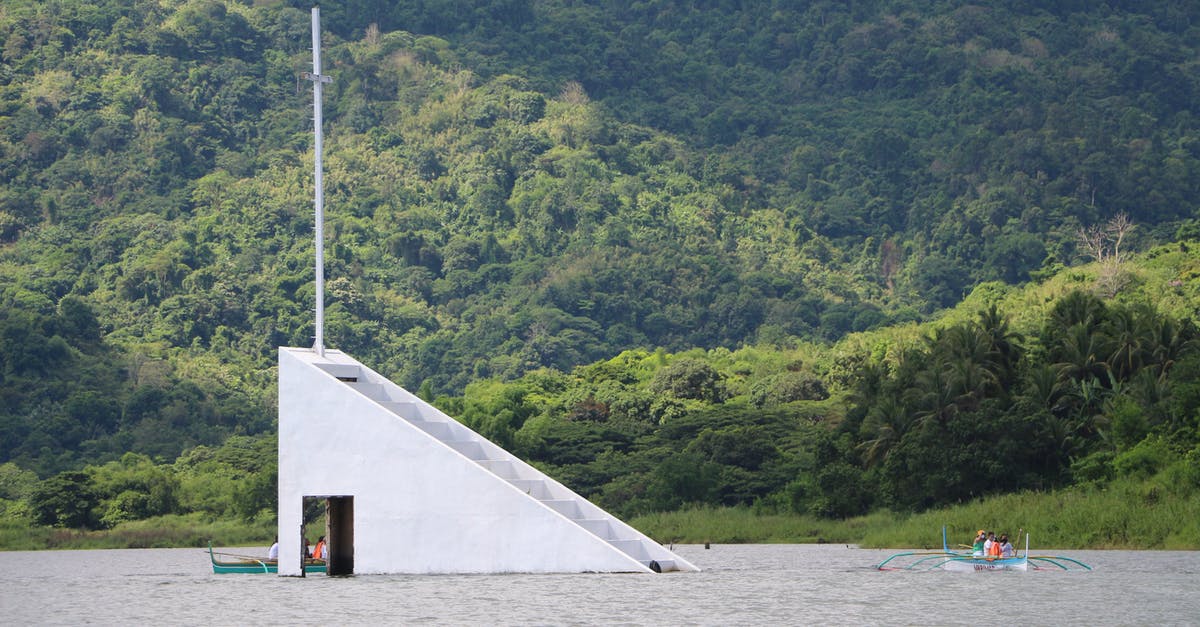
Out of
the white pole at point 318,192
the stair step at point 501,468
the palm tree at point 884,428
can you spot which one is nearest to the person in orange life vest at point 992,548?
the stair step at point 501,468

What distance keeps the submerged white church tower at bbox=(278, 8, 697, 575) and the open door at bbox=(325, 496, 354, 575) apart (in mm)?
1136

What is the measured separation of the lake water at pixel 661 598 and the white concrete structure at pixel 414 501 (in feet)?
1.95

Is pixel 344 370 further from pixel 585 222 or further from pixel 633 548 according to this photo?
pixel 585 222

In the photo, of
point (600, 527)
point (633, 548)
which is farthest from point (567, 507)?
point (633, 548)

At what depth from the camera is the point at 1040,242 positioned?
121 metres

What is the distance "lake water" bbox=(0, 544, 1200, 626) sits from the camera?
82.9ft

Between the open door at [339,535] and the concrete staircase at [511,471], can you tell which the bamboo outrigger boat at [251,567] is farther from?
the concrete staircase at [511,471]

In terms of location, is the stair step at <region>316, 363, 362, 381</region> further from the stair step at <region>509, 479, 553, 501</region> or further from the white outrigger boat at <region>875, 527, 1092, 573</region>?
the white outrigger boat at <region>875, 527, 1092, 573</region>

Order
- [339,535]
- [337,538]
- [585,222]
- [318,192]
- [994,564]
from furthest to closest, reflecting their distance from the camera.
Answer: [585,222]
[994,564]
[339,535]
[337,538]
[318,192]

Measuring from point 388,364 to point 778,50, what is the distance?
211 feet

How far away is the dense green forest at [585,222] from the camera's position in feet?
250

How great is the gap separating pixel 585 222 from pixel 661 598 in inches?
4184

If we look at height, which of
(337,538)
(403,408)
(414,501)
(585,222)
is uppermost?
(585,222)

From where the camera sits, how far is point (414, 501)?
2861 centimetres
